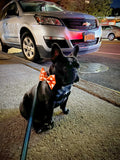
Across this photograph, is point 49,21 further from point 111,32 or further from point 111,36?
point 111,36

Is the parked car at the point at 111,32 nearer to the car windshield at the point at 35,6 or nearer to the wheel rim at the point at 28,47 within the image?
the car windshield at the point at 35,6

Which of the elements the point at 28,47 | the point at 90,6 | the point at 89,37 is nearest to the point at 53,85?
the point at 89,37

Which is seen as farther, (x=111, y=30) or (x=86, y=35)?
(x=111, y=30)

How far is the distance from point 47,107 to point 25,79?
1638 millimetres

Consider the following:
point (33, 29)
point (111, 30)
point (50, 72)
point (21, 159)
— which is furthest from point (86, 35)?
point (111, 30)

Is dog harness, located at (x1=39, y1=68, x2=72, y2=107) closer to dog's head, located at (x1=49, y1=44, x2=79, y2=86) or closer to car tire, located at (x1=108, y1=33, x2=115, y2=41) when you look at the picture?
dog's head, located at (x1=49, y1=44, x2=79, y2=86)

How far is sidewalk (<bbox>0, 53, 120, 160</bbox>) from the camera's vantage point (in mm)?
1104

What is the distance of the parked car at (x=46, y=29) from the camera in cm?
345

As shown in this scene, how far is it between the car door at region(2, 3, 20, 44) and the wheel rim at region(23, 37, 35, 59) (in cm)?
49

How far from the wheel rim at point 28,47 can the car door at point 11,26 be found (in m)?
0.49

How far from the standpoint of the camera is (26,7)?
4.36 m

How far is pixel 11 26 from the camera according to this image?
4.66 m

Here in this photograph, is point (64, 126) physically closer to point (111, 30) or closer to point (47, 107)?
point (47, 107)

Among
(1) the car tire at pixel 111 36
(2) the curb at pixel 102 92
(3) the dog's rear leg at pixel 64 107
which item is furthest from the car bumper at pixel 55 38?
(1) the car tire at pixel 111 36
